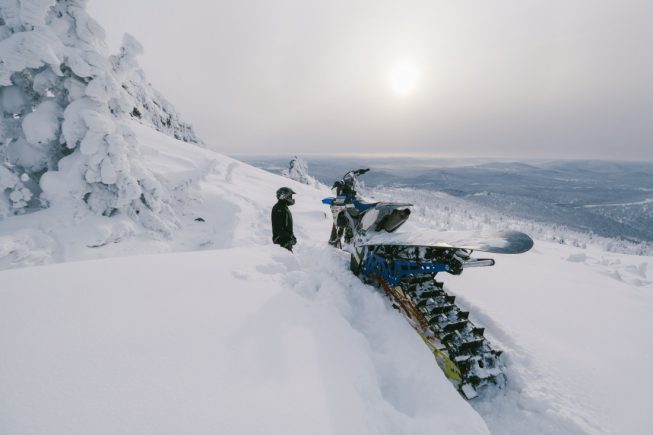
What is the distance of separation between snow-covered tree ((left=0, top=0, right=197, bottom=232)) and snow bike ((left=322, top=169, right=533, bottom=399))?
8612 mm

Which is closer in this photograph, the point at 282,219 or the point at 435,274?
the point at 435,274

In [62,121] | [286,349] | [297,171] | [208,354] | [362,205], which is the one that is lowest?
[286,349]

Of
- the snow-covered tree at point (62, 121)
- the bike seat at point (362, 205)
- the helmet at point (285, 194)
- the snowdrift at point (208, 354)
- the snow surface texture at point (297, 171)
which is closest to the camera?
the snowdrift at point (208, 354)

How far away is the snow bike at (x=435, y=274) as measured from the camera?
2895mm

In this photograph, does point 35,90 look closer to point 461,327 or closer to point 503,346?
point 461,327

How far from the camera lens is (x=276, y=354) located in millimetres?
2205

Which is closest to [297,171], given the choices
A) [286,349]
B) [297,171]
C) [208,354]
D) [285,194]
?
[297,171]

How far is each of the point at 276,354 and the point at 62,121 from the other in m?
11.5

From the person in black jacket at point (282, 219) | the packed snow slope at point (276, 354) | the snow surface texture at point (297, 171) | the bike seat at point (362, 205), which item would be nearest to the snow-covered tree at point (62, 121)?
the person in black jacket at point (282, 219)

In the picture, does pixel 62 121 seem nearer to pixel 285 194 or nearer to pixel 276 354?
pixel 285 194

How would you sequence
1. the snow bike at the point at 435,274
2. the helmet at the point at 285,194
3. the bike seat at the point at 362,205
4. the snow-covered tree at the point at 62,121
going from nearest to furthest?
the snow bike at the point at 435,274
the bike seat at the point at 362,205
the helmet at the point at 285,194
the snow-covered tree at the point at 62,121

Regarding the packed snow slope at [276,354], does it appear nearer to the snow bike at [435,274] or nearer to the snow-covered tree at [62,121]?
the snow bike at [435,274]

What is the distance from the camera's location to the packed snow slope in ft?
5.15

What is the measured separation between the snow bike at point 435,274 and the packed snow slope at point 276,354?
0.24m
